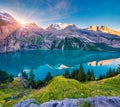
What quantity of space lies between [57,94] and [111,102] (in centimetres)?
1024

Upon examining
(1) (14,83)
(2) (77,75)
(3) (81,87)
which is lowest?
(1) (14,83)

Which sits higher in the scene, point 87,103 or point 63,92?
Result: point 63,92

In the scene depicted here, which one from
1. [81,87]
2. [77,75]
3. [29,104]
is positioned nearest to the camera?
[29,104]

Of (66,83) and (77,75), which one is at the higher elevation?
(66,83)

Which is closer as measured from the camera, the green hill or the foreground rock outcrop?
the foreground rock outcrop

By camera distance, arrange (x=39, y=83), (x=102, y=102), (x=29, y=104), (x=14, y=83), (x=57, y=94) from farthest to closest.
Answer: (x=14, y=83)
(x=39, y=83)
(x=57, y=94)
(x=29, y=104)
(x=102, y=102)

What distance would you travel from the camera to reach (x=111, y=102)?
33156 millimetres

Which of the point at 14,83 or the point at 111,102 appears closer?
the point at 111,102

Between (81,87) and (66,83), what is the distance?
11.1 ft

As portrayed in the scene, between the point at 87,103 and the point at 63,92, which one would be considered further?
the point at 63,92

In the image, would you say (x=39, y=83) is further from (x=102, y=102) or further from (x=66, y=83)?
(x=102, y=102)

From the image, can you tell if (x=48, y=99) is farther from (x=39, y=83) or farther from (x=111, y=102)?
(x=39, y=83)

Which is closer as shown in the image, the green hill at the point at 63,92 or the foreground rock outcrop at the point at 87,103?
the foreground rock outcrop at the point at 87,103

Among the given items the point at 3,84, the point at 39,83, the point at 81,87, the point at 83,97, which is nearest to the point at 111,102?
the point at 83,97
